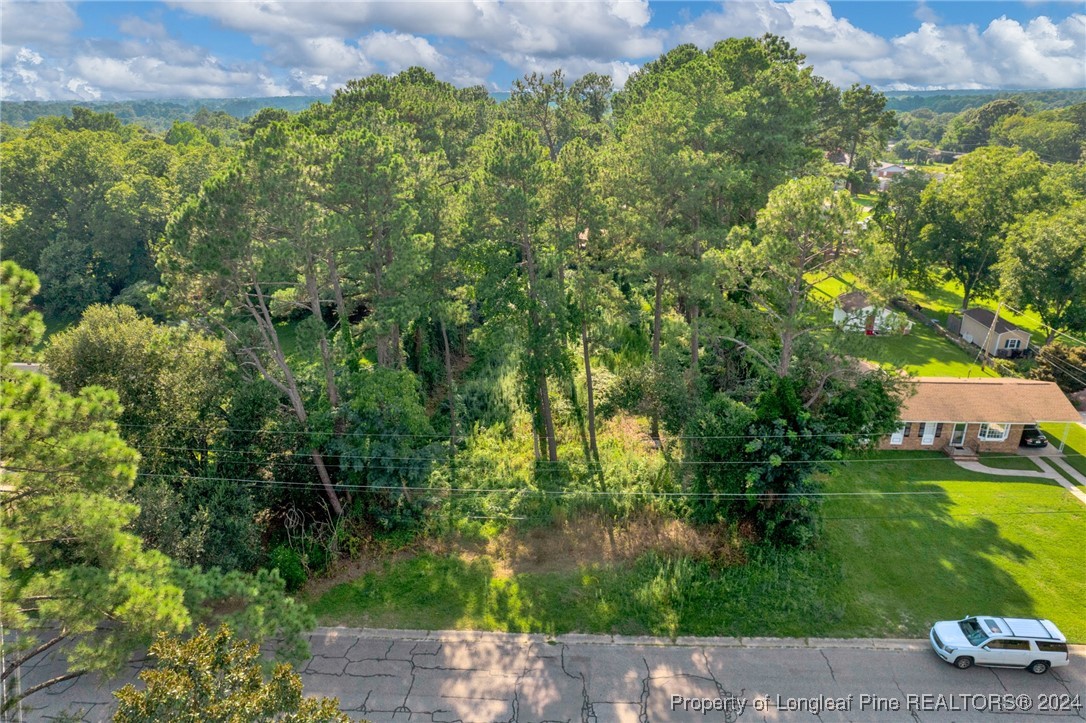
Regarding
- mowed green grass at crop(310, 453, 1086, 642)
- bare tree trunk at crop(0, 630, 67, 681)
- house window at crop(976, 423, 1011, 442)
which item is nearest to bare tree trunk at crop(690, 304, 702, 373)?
mowed green grass at crop(310, 453, 1086, 642)

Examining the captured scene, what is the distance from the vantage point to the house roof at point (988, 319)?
36281mm

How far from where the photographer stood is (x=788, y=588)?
1845 centimetres

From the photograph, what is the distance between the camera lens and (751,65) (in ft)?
127

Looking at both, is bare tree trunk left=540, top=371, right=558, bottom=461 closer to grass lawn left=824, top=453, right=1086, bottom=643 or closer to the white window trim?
grass lawn left=824, top=453, right=1086, bottom=643

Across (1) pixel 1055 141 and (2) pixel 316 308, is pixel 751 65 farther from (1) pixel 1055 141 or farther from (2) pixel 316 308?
(1) pixel 1055 141

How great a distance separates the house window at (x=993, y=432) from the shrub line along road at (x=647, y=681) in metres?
12.5

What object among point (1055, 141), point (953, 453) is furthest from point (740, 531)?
point (1055, 141)

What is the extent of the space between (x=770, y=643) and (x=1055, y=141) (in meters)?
117

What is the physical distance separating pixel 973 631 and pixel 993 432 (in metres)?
14.3

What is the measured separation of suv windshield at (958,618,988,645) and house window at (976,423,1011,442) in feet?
44.3

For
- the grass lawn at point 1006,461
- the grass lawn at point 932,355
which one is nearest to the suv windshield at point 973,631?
the grass lawn at point 1006,461

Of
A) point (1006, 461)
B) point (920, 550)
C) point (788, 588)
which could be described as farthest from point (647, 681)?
point (1006, 461)

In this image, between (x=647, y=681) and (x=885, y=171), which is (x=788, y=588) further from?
(x=885, y=171)

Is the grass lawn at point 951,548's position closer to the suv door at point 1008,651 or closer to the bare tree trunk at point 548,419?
the suv door at point 1008,651
